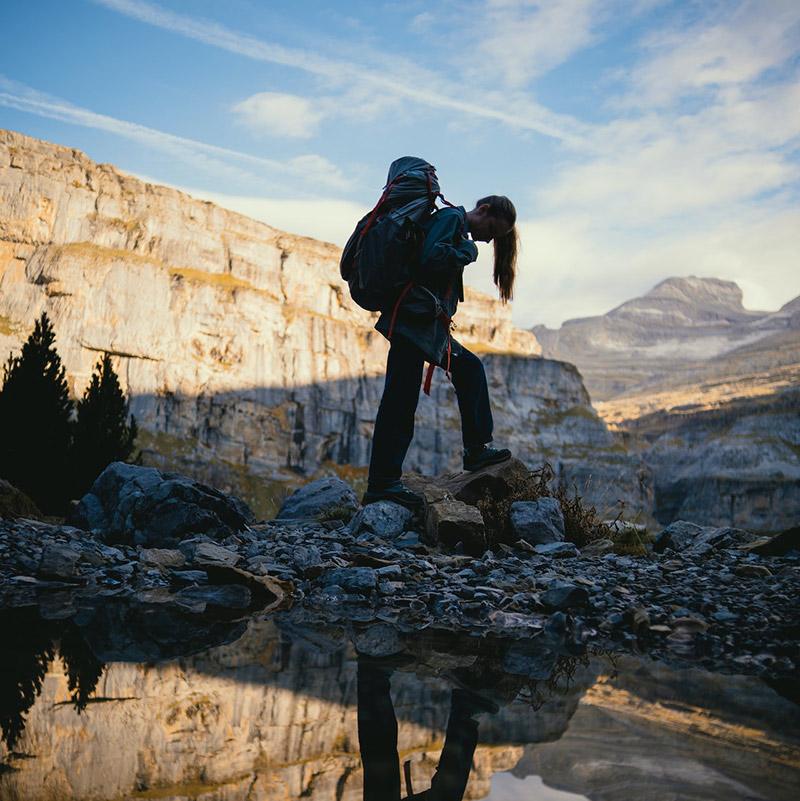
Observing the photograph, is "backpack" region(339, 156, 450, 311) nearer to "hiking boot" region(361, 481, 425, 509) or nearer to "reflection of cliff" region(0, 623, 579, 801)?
"hiking boot" region(361, 481, 425, 509)

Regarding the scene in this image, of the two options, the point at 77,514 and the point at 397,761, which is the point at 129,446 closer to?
the point at 77,514

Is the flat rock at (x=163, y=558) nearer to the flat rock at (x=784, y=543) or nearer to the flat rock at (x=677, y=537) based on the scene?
the flat rock at (x=677, y=537)

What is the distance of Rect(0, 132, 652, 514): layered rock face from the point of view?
7888 cm

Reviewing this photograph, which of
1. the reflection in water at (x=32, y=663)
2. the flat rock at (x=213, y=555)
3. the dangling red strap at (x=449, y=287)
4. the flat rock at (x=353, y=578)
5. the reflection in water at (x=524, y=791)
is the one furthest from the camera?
the dangling red strap at (x=449, y=287)

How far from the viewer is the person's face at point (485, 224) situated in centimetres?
574

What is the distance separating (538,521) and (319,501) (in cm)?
321

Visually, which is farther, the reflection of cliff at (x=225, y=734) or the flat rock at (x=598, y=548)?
the flat rock at (x=598, y=548)

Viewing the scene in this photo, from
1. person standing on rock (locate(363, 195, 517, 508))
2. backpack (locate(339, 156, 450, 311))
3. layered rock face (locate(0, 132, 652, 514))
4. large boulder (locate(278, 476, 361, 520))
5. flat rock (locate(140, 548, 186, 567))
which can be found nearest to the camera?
flat rock (locate(140, 548, 186, 567))

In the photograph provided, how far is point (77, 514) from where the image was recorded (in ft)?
22.2

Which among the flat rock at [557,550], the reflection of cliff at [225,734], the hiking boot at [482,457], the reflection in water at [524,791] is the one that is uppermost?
the hiking boot at [482,457]

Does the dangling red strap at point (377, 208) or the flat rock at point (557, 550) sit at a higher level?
the dangling red strap at point (377, 208)

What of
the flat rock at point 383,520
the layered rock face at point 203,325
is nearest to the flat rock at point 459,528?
the flat rock at point 383,520

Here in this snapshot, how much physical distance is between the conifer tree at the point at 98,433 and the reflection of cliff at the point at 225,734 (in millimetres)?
13480

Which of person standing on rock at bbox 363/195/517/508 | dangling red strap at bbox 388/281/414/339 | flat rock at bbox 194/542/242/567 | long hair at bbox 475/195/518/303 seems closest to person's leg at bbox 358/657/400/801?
flat rock at bbox 194/542/242/567
